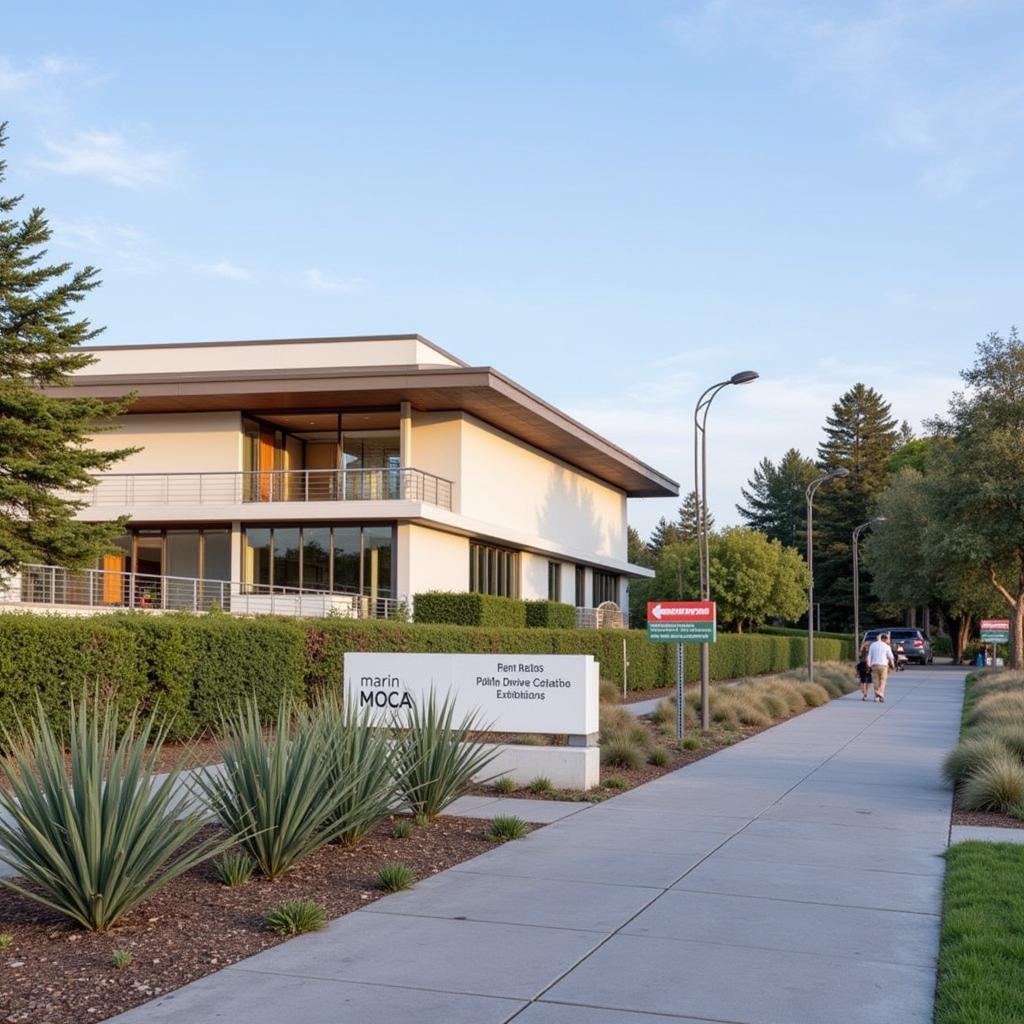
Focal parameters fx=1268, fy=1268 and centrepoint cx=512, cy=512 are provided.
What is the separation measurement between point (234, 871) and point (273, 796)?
552 mm

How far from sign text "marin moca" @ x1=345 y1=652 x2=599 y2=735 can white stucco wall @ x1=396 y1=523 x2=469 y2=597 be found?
70.3ft

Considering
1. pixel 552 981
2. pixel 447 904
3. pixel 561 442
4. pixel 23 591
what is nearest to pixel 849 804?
pixel 447 904

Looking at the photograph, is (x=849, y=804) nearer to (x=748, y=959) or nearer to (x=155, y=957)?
(x=748, y=959)

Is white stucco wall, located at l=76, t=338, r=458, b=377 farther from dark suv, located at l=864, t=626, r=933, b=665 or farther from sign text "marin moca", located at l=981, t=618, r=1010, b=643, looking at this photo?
dark suv, located at l=864, t=626, r=933, b=665

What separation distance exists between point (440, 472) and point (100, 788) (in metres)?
31.4

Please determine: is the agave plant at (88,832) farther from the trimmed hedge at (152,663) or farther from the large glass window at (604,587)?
the large glass window at (604,587)

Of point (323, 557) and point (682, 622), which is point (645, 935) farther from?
point (323, 557)

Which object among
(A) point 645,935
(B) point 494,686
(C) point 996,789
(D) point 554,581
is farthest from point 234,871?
(D) point 554,581

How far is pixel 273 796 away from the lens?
8.77 metres

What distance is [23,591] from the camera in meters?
28.9

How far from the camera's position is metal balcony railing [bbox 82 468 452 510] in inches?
1468

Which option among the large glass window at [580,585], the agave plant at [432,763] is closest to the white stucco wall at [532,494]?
the large glass window at [580,585]

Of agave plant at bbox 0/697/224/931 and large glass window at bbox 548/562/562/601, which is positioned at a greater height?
large glass window at bbox 548/562/562/601

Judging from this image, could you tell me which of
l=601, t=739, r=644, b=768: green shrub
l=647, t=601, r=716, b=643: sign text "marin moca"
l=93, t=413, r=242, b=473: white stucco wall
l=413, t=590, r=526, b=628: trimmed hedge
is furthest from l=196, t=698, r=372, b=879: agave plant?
l=93, t=413, r=242, b=473: white stucco wall
